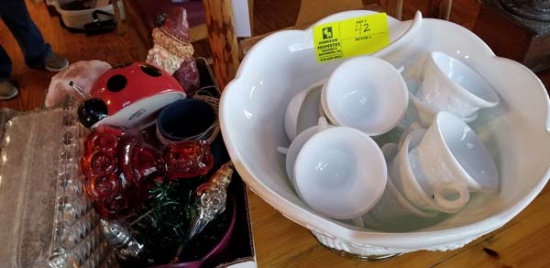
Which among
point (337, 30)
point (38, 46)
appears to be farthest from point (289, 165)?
point (38, 46)

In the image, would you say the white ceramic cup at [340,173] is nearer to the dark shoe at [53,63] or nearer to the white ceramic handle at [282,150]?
the white ceramic handle at [282,150]

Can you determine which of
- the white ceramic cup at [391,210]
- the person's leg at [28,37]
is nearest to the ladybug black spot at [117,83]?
the white ceramic cup at [391,210]

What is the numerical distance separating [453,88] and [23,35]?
1.73m

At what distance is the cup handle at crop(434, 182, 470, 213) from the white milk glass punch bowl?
0.7 inches

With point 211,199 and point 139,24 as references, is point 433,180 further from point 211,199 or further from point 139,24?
point 139,24

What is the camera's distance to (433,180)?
0.54m

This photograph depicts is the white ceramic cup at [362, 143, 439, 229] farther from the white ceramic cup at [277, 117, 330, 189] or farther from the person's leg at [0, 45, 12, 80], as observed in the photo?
the person's leg at [0, 45, 12, 80]

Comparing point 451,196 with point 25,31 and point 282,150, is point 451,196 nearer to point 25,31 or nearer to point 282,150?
point 282,150

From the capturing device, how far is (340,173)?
0.59 meters

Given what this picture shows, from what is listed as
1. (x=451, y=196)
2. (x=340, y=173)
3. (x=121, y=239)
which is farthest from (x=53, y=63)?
(x=451, y=196)

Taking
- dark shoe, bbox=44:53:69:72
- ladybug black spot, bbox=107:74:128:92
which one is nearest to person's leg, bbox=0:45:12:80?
dark shoe, bbox=44:53:69:72

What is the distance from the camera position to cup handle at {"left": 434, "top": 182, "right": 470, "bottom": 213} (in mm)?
515

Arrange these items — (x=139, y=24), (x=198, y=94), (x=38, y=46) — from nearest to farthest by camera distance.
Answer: (x=198, y=94)
(x=139, y=24)
(x=38, y=46)

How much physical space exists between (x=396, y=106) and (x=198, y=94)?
324 millimetres
